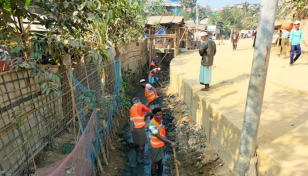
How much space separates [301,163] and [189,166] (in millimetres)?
2424

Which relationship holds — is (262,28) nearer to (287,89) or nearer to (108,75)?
(287,89)

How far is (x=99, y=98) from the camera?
5.59 m

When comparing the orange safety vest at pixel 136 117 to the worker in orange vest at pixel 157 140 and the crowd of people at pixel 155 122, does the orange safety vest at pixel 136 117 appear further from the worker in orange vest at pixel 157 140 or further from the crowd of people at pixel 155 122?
the worker in orange vest at pixel 157 140

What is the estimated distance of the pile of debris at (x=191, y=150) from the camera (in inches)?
164

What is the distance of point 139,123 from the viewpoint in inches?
207

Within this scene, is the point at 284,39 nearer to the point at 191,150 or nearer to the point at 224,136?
the point at 191,150

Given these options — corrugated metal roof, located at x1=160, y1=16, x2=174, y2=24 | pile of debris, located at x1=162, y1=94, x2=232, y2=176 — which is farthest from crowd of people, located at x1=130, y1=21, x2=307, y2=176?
corrugated metal roof, located at x1=160, y1=16, x2=174, y2=24

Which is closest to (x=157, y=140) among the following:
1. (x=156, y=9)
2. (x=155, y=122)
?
(x=155, y=122)

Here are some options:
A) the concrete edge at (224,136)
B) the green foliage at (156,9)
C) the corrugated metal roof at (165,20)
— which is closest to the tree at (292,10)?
the corrugated metal roof at (165,20)

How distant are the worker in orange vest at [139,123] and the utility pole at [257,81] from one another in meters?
2.70

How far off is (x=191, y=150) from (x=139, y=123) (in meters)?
1.39

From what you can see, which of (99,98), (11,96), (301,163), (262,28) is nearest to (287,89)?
(301,163)

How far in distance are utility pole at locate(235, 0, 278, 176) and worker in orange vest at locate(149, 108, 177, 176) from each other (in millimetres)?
1420

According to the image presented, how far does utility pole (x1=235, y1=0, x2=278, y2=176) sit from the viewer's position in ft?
7.63
